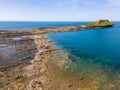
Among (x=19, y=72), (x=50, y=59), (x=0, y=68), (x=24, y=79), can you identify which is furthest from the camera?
(x=50, y=59)

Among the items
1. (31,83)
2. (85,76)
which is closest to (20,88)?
(31,83)

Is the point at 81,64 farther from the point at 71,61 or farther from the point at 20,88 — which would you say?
the point at 20,88

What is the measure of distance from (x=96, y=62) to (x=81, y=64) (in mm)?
3873

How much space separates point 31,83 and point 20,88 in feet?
6.50

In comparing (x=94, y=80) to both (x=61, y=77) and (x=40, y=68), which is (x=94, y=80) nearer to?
(x=61, y=77)

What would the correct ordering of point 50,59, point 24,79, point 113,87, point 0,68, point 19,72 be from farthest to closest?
point 50,59
point 0,68
point 19,72
point 24,79
point 113,87

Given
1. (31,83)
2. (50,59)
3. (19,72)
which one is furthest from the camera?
(50,59)

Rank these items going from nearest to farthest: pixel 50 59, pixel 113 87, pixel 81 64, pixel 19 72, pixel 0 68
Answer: pixel 113 87, pixel 19 72, pixel 0 68, pixel 81 64, pixel 50 59

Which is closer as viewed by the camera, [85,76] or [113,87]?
[113,87]

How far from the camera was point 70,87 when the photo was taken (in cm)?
2091

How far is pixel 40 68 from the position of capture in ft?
93.7

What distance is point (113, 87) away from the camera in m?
20.5

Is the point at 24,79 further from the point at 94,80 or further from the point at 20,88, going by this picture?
the point at 94,80

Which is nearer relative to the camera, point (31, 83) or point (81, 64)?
point (31, 83)
